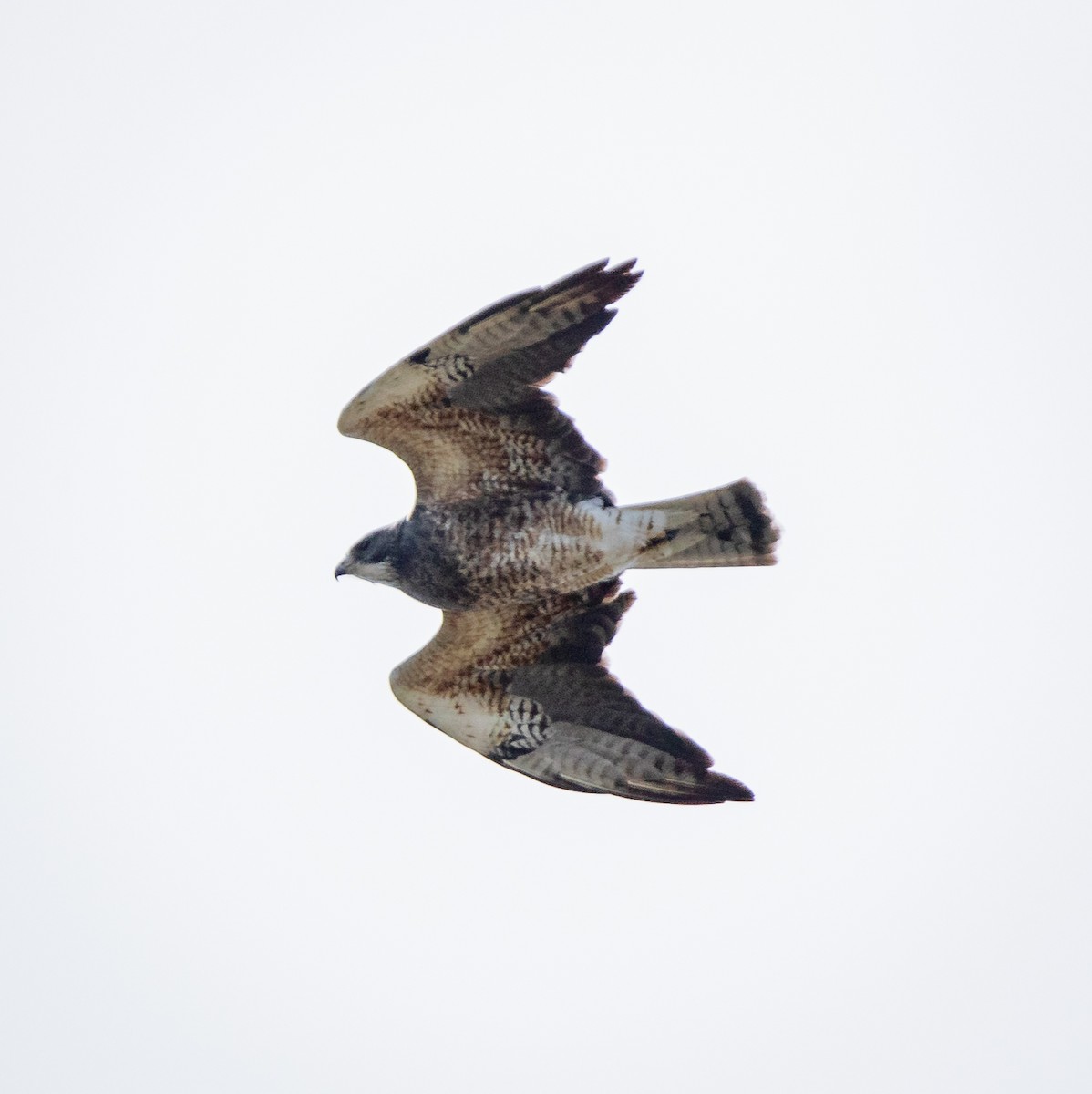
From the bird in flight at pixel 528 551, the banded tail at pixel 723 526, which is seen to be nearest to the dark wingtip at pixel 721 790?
the bird in flight at pixel 528 551

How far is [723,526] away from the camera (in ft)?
31.8

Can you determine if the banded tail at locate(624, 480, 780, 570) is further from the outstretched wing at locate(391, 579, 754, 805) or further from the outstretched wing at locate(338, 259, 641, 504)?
the outstretched wing at locate(391, 579, 754, 805)

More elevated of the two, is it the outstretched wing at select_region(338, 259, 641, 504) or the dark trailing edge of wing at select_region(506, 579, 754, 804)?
the outstretched wing at select_region(338, 259, 641, 504)

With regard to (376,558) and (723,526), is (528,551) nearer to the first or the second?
(376,558)

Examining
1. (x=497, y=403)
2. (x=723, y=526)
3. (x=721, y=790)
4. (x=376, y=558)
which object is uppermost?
(x=497, y=403)

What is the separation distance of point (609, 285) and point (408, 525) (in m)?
1.85

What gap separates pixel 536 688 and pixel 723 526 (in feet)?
4.75

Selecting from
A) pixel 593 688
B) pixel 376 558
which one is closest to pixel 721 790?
pixel 593 688

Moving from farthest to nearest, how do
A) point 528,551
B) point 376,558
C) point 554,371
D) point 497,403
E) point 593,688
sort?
point 593,688, point 376,558, point 528,551, point 497,403, point 554,371

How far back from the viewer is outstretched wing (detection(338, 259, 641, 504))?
8.98 m

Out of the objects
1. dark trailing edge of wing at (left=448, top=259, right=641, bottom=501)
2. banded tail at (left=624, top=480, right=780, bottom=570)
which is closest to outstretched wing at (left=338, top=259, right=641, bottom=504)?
dark trailing edge of wing at (left=448, top=259, right=641, bottom=501)

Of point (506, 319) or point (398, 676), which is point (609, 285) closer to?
point (506, 319)

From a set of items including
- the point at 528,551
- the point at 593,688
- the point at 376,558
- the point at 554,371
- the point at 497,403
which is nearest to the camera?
the point at 554,371

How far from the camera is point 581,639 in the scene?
10102mm
